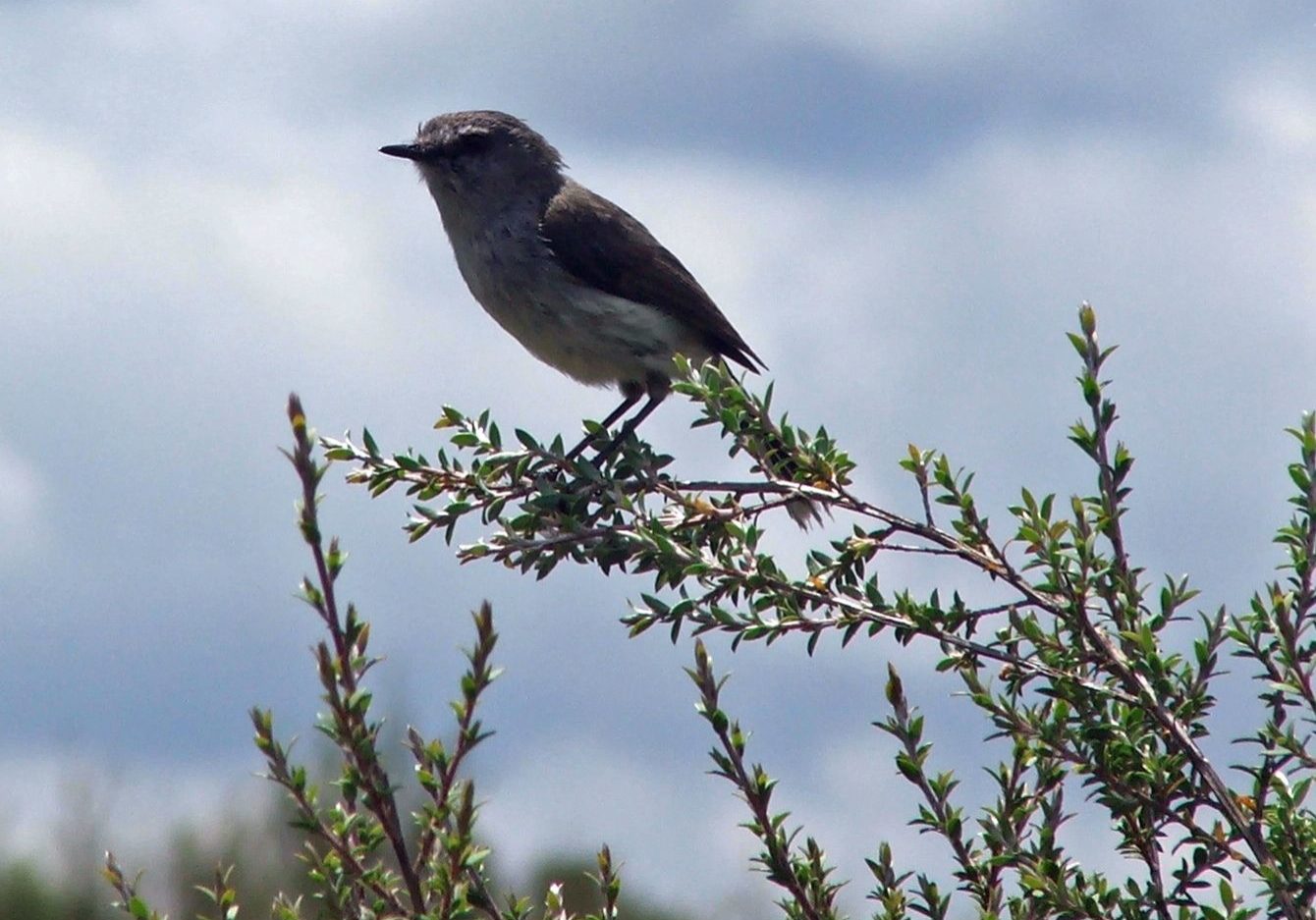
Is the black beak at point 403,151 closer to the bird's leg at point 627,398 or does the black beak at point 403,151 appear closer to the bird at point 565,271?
the bird at point 565,271

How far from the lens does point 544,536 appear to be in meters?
3.60

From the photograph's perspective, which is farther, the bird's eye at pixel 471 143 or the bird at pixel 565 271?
the bird's eye at pixel 471 143

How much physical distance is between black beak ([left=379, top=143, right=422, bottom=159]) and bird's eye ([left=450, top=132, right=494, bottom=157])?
0.18 m

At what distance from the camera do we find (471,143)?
803 centimetres

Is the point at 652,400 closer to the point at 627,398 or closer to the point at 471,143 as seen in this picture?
the point at 627,398

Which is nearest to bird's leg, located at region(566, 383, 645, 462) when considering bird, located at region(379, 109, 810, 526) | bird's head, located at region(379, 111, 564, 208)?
bird, located at region(379, 109, 810, 526)

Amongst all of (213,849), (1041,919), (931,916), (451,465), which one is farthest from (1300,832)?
(213,849)

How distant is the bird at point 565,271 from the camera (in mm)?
7023

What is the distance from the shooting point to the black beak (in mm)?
7820

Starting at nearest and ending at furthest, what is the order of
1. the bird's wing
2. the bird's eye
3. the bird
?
the bird, the bird's wing, the bird's eye

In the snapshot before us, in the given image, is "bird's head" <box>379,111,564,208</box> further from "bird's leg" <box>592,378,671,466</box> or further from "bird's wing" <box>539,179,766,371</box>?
"bird's leg" <box>592,378,671,466</box>

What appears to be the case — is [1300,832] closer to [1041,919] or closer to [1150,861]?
[1150,861]

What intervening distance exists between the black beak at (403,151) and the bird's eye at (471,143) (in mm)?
Result: 185

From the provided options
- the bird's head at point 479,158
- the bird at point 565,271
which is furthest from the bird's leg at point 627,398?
the bird's head at point 479,158
